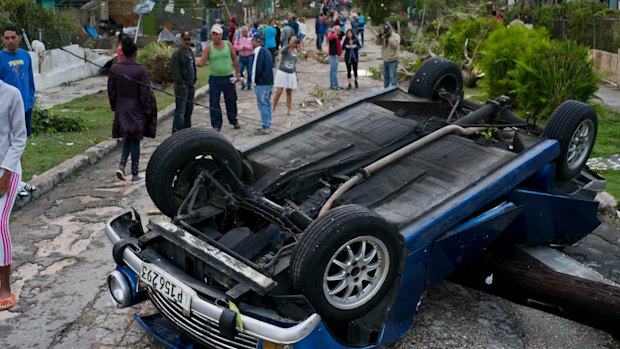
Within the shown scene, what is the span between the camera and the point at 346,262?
3.97 m

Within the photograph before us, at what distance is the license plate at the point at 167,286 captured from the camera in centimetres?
388

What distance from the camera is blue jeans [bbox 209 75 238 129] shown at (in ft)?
37.0

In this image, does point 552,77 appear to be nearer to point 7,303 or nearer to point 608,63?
point 608,63

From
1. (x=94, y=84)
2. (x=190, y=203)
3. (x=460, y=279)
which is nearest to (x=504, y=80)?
(x=460, y=279)

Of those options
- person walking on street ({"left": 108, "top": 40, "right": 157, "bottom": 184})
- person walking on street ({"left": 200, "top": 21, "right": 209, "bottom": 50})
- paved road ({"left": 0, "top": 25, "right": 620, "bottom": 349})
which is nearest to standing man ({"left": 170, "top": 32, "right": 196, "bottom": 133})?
person walking on street ({"left": 108, "top": 40, "right": 157, "bottom": 184})

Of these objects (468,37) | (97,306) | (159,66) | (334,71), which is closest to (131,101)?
(97,306)

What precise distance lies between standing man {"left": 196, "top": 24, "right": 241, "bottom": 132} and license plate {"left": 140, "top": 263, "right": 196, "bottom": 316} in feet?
22.6

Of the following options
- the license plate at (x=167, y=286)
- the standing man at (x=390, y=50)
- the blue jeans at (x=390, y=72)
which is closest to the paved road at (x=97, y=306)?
the license plate at (x=167, y=286)

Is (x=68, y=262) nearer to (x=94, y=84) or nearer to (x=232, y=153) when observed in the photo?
(x=232, y=153)

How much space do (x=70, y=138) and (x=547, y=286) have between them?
7.74 m

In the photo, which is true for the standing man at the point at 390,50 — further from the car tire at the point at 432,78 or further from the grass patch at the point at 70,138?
the car tire at the point at 432,78

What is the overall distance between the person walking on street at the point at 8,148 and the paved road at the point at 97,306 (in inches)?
22.0

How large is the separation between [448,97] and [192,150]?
2626mm

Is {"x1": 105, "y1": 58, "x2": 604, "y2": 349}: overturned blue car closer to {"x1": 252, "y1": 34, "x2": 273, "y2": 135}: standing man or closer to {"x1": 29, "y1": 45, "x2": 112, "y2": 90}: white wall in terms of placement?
{"x1": 252, "y1": 34, "x2": 273, "y2": 135}: standing man
